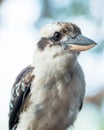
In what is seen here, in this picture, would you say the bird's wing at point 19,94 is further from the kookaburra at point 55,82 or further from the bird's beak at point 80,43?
the bird's beak at point 80,43

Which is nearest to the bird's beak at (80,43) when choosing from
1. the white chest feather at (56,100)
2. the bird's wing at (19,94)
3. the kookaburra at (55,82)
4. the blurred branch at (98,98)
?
the kookaburra at (55,82)

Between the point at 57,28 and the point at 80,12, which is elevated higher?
the point at 57,28

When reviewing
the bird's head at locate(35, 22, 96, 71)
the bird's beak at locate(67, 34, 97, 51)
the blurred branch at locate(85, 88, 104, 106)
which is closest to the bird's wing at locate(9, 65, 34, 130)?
the bird's head at locate(35, 22, 96, 71)

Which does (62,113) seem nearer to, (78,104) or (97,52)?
(78,104)

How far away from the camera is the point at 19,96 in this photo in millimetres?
2301

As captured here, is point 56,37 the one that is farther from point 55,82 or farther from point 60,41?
point 55,82

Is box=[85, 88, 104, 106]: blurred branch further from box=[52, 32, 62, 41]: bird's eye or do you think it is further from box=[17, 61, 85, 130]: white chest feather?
box=[52, 32, 62, 41]: bird's eye

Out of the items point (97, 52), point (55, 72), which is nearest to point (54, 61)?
point (55, 72)

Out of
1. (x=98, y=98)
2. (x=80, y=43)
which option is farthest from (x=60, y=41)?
(x=98, y=98)

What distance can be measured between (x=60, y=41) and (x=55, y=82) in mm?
159

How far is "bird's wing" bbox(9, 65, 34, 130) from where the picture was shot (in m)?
Result: 2.28

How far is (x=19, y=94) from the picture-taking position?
90.7 inches

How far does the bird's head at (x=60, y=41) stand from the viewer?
2051mm

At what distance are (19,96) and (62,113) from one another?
25 cm
